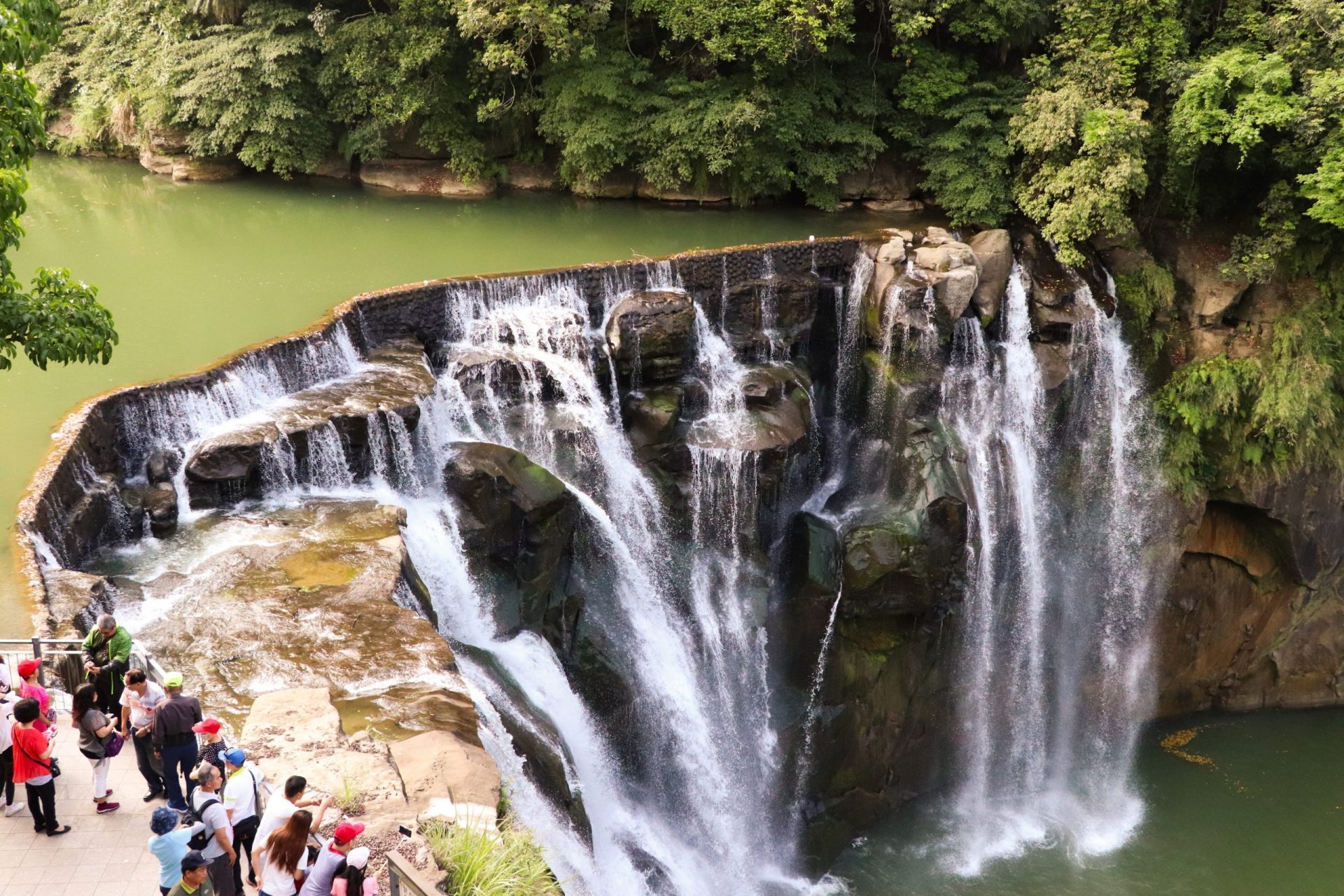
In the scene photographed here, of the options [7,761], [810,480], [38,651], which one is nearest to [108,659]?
[38,651]

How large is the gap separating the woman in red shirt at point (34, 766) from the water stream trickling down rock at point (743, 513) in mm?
4909

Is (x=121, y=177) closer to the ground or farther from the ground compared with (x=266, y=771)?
farther from the ground

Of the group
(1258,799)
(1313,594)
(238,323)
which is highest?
(238,323)

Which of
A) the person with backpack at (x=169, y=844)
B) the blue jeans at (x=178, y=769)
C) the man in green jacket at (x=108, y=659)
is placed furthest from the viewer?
the man in green jacket at (x=108, y=659)

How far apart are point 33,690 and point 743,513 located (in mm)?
10864

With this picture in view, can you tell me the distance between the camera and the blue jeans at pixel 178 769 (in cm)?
792

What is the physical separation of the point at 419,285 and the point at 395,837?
39.4ft

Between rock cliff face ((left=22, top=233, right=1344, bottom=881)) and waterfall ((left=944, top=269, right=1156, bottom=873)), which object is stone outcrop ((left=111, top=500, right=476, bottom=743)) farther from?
waterfall ((left=944, top=269, right=1156, bottom=873))

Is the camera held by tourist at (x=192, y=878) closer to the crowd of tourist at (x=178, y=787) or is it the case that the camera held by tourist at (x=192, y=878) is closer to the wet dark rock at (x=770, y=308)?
the crowd of tourist at (x=178, y=787)

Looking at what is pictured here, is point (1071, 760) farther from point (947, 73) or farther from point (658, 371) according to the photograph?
point (947, 73)

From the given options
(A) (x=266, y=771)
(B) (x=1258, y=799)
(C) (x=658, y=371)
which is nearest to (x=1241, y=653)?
(B) (x=1258, y=799)

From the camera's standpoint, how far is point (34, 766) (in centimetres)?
766

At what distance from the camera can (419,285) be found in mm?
18094

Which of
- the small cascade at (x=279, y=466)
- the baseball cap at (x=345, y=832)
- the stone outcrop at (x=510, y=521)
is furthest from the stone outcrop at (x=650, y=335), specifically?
the baseball cap at (x=345, y=832)
